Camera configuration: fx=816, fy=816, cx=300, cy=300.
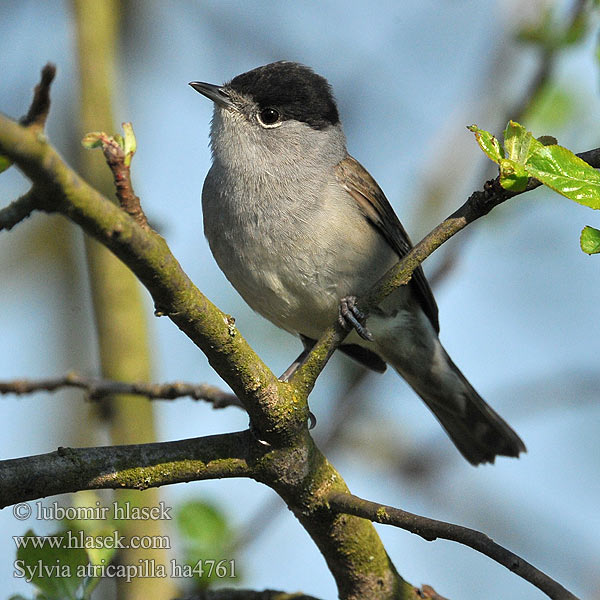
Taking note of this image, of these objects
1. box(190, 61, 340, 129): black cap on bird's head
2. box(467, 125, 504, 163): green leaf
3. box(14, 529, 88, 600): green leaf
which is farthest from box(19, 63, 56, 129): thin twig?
box(190, 61, 340, 129): black cap on bird's head

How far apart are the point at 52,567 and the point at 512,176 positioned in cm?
203

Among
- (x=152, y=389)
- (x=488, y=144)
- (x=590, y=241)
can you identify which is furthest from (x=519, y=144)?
(x=152, y=389)

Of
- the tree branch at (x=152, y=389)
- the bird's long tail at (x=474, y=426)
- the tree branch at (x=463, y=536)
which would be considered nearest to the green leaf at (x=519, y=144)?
the tree branch at (x=463, y=536)

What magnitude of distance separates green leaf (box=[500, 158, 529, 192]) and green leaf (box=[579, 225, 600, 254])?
0.25 metres

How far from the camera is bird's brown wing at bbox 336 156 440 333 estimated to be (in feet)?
16.8

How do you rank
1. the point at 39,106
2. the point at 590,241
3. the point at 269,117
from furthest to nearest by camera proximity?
1. the point at 269,117
2. the point at 590,241
3. the point at 39,106

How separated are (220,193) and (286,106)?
3.09ft

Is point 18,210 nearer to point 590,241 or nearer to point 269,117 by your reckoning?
point 590,241

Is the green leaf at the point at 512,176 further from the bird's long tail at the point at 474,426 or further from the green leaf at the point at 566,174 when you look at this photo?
the bird's long tail at the point at 474,426

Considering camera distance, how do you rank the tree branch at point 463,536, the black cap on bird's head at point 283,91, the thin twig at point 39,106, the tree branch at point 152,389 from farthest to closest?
the black cap on bird's head at point 283,91 < the tree branch at point 152,389 < the tree branch at point 463,536 < the thin twig at point 39,106

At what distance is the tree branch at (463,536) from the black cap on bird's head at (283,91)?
335 centimetres

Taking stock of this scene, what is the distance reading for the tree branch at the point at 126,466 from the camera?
2.41m

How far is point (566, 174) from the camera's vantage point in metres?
2.32

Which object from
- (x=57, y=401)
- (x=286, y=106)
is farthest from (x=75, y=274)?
(x=286, y=106)
